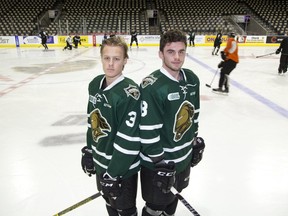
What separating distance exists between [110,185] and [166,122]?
1.57 ft

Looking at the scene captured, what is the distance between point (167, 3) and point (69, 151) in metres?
23.9

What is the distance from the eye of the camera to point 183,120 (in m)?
1.68

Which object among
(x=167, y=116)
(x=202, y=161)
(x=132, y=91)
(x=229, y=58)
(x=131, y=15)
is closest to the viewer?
(x=132, y=91)

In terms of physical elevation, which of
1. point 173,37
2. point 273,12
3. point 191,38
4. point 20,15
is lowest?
point 191,38

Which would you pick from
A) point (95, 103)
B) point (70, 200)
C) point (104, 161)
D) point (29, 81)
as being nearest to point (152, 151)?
point (104, 161)

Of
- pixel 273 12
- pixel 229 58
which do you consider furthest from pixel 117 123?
pixel 273 12

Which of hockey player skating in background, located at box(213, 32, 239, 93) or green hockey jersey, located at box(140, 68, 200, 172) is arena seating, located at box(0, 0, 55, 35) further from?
green hockey jersey, located at box(140, 68, 200, 172)

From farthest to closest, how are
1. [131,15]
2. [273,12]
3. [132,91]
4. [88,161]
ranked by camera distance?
[273,12], [131,15], [88,161], [132,91]

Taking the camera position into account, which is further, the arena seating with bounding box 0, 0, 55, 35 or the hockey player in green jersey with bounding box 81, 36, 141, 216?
the arena seating with bounding box 0, 0, 55, 35

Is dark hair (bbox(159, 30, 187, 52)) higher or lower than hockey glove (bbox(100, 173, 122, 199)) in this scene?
higher

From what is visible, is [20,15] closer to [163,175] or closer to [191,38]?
[191,38]

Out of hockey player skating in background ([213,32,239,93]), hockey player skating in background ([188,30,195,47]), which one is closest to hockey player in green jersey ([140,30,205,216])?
hockey player skating in background ([213,32,239,93])

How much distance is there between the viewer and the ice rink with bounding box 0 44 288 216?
2553 millimetres

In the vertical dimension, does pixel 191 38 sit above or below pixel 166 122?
above
